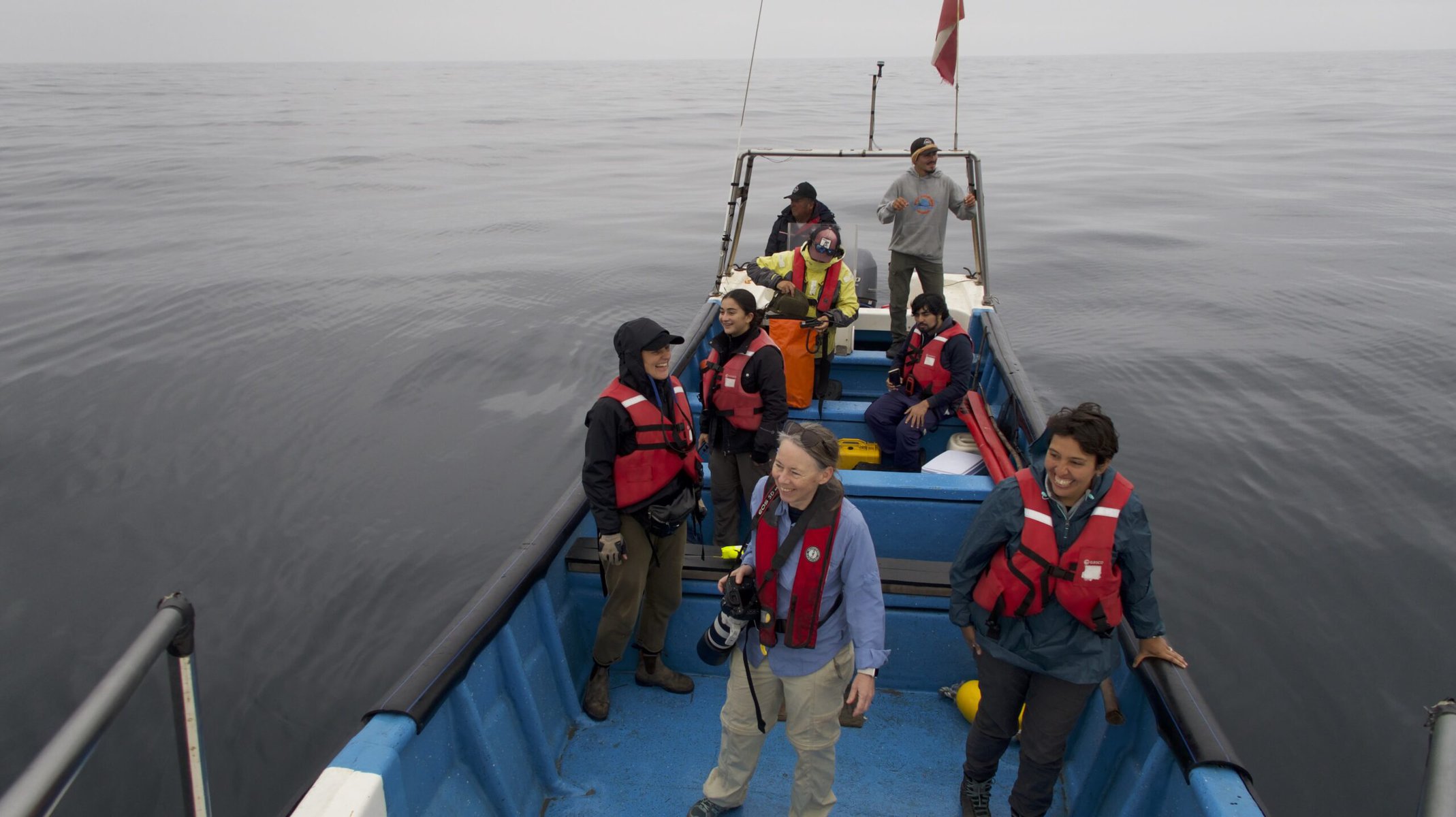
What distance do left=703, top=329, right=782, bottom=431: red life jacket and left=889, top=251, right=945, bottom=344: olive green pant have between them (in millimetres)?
2831

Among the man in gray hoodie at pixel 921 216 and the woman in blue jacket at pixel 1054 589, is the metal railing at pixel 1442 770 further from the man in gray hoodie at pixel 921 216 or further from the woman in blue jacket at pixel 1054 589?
the man in gray hoodie at pixel 921 216

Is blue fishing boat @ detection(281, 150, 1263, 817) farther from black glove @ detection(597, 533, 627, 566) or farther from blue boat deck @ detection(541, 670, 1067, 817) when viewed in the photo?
black glove @ detection(597, 533, 627, 566)

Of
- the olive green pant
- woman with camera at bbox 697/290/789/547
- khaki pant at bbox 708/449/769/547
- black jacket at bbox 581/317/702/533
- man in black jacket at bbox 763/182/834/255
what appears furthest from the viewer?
the olive green pant

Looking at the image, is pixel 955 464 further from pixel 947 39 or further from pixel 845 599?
pixel 947 39

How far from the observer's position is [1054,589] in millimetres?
2709

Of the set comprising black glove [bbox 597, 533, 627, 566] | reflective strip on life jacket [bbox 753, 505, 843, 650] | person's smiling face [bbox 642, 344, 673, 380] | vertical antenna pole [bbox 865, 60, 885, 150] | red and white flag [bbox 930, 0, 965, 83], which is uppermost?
red and white flag [bbox 930, 0, 965, 83]

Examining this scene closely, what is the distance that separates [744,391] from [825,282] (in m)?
1.92

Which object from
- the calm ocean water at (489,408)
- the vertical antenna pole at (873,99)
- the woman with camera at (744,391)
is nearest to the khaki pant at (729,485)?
the woman with camera at (744,391)

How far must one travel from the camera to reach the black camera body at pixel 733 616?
2.76 meters

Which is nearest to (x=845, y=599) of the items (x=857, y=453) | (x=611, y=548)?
(x=611, y=548)

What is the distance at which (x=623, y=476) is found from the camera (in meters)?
3.48

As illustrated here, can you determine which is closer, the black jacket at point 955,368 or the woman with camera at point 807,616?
the woman with camera at point 807,616

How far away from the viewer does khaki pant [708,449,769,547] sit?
4.61m

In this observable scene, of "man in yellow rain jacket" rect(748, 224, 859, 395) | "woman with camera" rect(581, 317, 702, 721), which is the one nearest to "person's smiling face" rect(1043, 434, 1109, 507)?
"woman with camera" rect(581, 317, 702, 721)
